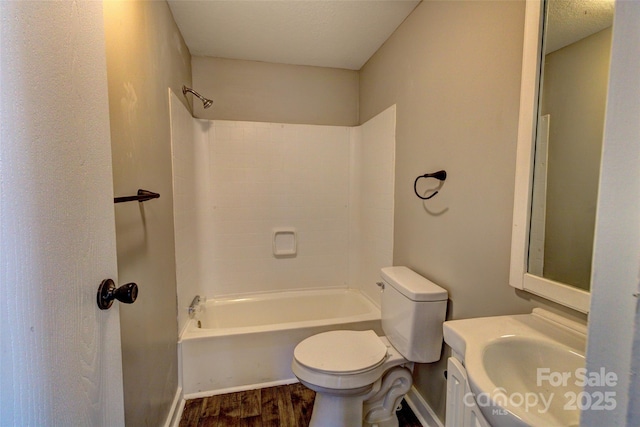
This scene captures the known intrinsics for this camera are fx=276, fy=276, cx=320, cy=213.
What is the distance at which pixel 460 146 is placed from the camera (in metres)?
1.34

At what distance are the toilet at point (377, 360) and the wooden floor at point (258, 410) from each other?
23 centimetres

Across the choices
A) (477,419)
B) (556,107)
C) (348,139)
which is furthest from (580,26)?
(348,139)

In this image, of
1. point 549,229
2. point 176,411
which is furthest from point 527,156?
point 176,411

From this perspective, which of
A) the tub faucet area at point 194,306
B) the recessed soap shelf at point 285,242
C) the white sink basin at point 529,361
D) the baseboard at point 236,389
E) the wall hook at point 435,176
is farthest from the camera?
the recessed soap shelf at point 285,242

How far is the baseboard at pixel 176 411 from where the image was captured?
1.52 metres

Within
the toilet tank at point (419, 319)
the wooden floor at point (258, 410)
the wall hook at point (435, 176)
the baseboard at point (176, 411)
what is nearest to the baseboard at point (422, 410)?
the wooden floor at point (258, 410)

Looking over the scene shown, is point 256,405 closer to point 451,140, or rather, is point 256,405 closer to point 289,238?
point 289,238

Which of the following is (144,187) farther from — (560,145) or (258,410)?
(560,145)

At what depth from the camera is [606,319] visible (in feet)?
1.13

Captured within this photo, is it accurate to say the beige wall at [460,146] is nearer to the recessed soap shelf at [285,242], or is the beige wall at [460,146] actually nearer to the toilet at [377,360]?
the toilet at [377,360]

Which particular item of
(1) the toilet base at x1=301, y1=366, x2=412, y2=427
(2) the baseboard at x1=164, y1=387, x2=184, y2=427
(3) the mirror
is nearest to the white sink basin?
(3) the mirror

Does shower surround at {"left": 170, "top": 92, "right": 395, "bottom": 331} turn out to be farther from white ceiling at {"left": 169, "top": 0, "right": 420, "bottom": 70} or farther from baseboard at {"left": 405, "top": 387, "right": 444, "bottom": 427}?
baseboard at {"left": 405, "top": 387, "right": 444, "bottom": 427}

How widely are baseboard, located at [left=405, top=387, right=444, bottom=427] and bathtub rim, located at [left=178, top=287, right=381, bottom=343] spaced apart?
0.51m

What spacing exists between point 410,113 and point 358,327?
152 cm
